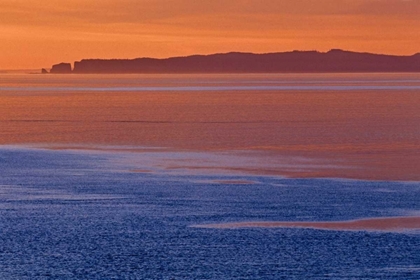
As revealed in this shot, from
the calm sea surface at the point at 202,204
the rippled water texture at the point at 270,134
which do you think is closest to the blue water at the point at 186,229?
the calm sea surface at the point at 202,204

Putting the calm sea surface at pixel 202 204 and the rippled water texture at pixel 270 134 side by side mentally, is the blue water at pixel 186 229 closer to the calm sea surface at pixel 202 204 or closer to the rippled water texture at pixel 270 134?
the calm sea surface at pixel 202 204

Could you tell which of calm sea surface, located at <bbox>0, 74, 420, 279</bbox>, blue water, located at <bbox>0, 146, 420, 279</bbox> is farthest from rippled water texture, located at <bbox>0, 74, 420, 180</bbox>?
blue water, located at <bbox>0, 146, 420, 279</bbox>

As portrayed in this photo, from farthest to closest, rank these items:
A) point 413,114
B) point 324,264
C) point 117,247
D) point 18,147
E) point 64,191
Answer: point 413,114 < point 18,147 < point 64,191 < point 117,247 < point 324,264

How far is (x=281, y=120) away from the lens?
48594 mm

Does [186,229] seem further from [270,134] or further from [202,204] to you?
[270,134]

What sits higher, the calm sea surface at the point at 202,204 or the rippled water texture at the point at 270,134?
the calm sea surface at the point at 202,204

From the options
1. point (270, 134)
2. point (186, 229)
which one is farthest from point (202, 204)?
point (270, 134)

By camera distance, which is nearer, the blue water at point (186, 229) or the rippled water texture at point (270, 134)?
the blue water at point (186, 229)

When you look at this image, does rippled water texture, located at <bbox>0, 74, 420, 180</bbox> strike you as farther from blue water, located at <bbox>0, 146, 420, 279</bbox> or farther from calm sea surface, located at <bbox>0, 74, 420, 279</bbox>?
blue water, located at <bbox>0, 146, 420, 279</bbox>

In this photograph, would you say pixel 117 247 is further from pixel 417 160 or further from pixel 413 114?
pixel 413 114

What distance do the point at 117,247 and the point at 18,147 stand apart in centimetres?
1706

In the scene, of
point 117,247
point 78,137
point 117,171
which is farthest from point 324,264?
point 78,137

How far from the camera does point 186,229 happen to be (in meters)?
17.0

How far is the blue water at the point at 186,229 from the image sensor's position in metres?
14.3
